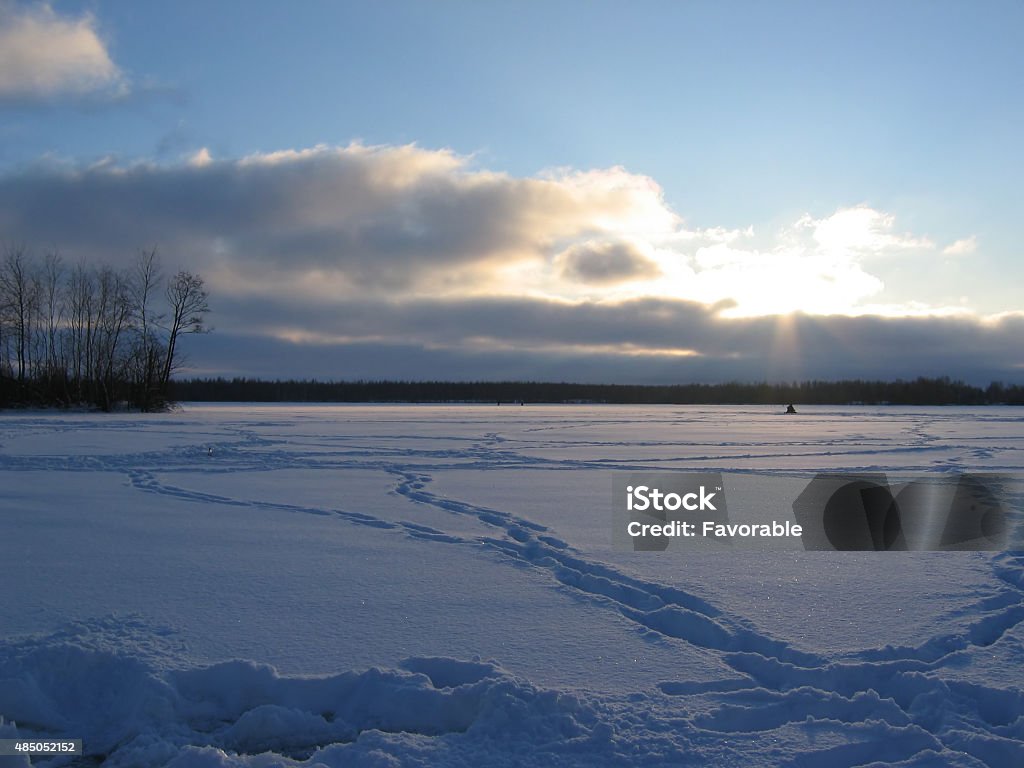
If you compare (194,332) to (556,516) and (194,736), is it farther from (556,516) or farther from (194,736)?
(194,736)

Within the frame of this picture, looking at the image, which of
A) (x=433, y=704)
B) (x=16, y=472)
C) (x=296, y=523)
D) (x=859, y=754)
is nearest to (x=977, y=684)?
(x=859, y=754)

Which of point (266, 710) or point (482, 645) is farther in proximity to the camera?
point (482, 645)

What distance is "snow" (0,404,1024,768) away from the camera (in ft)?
8.14

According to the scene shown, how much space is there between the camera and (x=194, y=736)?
8.36ft

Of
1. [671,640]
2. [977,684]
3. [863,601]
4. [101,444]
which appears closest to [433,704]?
[671,640]

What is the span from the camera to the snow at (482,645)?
248 cm

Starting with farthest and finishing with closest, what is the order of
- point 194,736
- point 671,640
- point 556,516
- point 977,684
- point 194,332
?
point 194,332
point 556,516
point 671,640
point 977,684
point 194,736

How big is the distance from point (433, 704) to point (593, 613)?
122 centimetres

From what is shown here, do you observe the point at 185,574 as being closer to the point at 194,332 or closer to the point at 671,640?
the point at 671,640

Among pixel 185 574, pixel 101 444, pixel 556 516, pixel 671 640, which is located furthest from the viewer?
pixel 101 444

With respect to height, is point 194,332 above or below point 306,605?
above

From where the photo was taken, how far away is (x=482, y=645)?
323 cm

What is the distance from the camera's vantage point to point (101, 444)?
14172 mm

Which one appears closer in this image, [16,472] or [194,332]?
[16,472]
